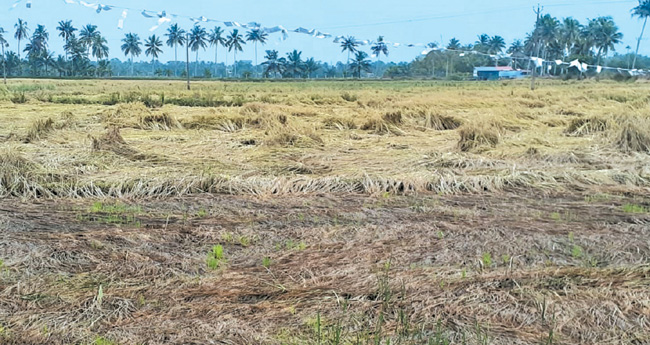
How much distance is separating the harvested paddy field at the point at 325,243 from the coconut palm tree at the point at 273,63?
56.0m

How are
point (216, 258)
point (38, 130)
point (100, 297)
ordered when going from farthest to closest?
1. point (38, 130)
2. point (216, 258)
3. point (100, 297)

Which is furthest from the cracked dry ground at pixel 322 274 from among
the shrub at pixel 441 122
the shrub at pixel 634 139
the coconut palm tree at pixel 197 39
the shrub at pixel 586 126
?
the coconut palm tree at pixel 197 39

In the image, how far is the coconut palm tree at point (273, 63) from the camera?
64250mm

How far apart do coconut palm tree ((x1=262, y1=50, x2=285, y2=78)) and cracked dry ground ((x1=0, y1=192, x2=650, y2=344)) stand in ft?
194

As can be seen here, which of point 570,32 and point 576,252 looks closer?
point 576,252

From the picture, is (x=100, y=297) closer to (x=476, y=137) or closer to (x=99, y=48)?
(x=476, y=137)

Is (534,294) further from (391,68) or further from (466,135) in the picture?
(391,68)

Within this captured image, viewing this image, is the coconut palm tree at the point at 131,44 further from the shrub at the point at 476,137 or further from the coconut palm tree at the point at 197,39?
the shrub at the point at 476,137

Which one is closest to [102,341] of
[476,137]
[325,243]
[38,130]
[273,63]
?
[325,243]

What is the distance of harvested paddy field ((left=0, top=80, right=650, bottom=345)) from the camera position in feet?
10.1

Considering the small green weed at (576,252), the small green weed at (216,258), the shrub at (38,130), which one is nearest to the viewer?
the small green weed at (216,258)

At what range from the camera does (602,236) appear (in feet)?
15.2

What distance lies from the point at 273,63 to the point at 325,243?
6490cm

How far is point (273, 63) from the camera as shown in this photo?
67.9 meters
